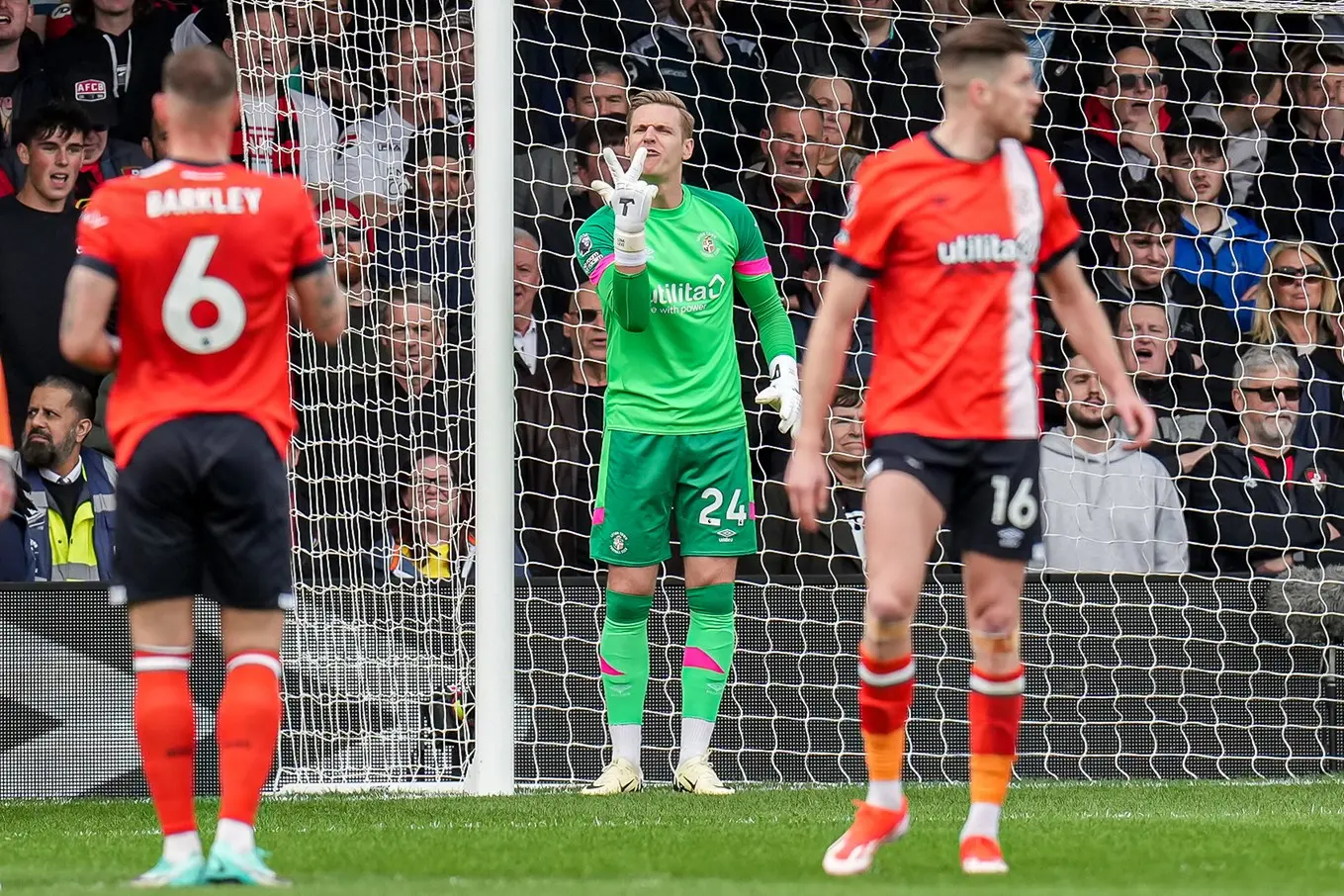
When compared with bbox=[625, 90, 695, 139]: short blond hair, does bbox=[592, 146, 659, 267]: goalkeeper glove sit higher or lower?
lower

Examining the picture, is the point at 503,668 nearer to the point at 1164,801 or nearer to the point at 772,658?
the point at 772,658

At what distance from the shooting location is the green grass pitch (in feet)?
12.6

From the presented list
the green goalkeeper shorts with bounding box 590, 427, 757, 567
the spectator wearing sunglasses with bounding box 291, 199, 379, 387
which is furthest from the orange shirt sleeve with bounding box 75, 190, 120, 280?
the spectator wearing sunglasses with bounding box 291, 199, 379, 387

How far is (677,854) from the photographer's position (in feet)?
14.5

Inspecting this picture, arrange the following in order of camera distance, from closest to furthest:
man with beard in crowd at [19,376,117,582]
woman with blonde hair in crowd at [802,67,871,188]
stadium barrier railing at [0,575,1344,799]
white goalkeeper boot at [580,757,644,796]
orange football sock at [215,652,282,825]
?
1. orange football sock at [215,652,282,825]
2. white goalkeeper boot at [580,757,644,796]
3. stadium barrier railing at [0,575,1344,799]
4. man with beard in crowd at [19,376,117,582]
5. woman with blonde hair in crowd at [802,67,871,188]

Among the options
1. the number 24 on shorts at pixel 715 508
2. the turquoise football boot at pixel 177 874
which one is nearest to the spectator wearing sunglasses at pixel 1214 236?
the number 24 on shorts at pixel 715 508

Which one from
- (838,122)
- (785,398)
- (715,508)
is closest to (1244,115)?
(838,122)

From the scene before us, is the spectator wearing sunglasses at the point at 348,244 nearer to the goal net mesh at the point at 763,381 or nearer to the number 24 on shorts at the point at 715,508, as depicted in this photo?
the goal net mesh at the point at 763,381

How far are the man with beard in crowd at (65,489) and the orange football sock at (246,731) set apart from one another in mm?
3878

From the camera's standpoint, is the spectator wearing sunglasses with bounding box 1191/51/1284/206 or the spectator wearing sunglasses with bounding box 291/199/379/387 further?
the spectator wearing sunglasses with bounding box 1191/51/1284/206

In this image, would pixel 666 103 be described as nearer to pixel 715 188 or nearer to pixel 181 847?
pixel 715 188

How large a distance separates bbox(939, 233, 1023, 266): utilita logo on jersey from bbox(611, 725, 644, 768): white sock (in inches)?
111

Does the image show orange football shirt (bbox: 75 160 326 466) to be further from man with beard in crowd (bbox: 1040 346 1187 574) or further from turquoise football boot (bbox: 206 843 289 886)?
man with beard in crowd (bbox: 1040 346 1187 574)

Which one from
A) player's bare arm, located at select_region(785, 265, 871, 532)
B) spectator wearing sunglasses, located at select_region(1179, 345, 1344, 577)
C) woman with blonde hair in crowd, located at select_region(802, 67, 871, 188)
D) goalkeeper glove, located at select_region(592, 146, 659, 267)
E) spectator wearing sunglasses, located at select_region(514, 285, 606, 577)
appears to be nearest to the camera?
player's bare arm, located at select_region(785, 265, 871, 532)
